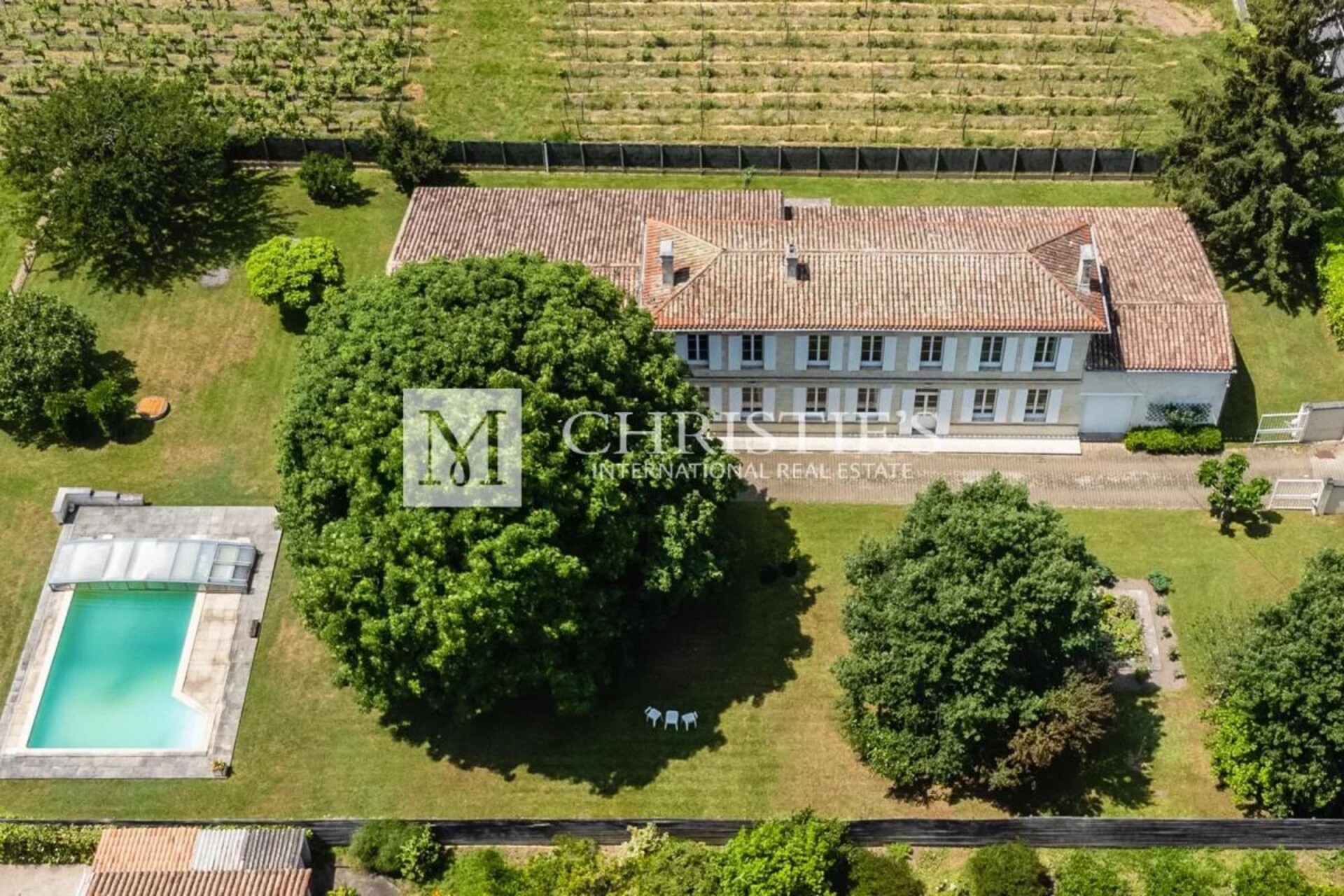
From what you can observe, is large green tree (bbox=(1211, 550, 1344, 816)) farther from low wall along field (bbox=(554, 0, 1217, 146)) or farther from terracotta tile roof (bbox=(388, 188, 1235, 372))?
low wall along field (bbox=(554, 0, 1217, 146))

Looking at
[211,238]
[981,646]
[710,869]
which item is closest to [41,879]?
[710,869]

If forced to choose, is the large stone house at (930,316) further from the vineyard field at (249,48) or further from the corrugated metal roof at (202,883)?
the corrugated metal roof at (202,883)

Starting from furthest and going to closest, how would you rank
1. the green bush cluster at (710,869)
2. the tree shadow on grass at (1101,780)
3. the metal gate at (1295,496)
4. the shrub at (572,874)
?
the metal gate at (1295,496) < the tree shadow on grass at (1101,780) < the shrub at (572,874) < the green bush cluster at (710,869)

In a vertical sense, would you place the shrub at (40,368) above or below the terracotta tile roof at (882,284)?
below

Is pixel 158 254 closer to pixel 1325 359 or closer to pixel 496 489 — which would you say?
pixel 496 489

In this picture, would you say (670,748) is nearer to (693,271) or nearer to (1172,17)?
(693,271)

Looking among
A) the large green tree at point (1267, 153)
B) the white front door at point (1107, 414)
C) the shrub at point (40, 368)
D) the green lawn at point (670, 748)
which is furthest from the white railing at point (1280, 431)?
the shrub at point (40, 368)

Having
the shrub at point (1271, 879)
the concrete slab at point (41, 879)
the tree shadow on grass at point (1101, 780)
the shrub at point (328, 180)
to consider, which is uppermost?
the shrub at point (328, 180)
